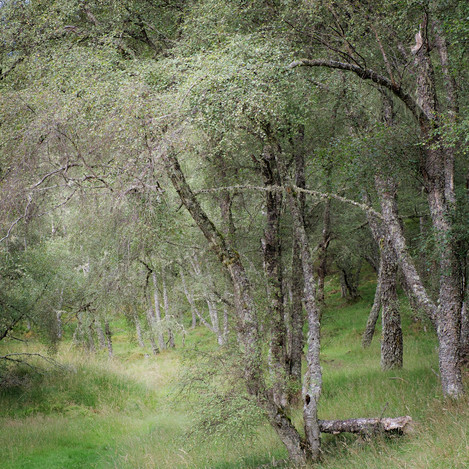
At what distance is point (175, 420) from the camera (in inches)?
536

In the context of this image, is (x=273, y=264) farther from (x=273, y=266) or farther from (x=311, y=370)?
(x=311, y=370)

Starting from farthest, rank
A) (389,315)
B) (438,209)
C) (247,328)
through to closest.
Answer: (389,315)
(438,209)
(247,328)

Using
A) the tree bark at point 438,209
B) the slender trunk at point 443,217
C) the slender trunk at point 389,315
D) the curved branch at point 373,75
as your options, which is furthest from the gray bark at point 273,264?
the slender trunk at point 389,315

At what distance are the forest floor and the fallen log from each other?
180 mm

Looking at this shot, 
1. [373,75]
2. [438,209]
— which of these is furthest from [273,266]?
[373,75]

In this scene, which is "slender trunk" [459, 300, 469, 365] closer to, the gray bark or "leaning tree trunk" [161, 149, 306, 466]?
the gray bark

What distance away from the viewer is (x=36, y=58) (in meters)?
10.2

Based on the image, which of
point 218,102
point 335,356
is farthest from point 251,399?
point 335,356

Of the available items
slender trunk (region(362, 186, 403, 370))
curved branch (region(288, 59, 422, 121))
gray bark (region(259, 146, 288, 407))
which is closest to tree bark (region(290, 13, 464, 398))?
curved branch (region(288, 59, 422, 121))

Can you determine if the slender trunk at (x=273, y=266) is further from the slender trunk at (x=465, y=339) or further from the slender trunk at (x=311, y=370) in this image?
the slender trunk at (x=465, y=339)

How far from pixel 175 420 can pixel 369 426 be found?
7296 mm

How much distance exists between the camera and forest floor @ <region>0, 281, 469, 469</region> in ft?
23.1

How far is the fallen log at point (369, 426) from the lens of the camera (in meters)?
7.59

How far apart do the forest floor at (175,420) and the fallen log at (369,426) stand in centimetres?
18
